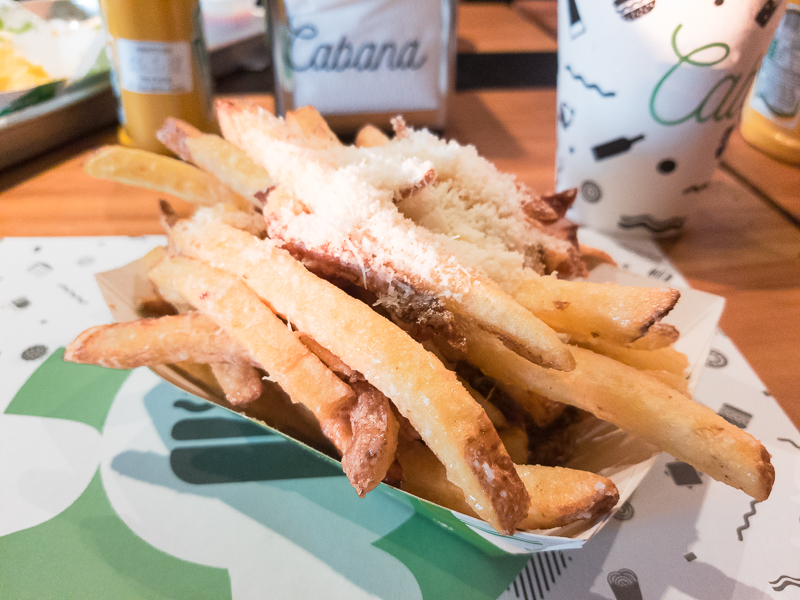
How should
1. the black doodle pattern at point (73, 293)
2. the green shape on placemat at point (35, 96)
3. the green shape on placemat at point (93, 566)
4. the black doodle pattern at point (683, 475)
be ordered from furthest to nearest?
the green shape on placemat at point (35, 96) < the black doodle pattern at point (73, 293) < the black doodle pattern at point (683, 475) < the green shape on placemat at point (93, 566)

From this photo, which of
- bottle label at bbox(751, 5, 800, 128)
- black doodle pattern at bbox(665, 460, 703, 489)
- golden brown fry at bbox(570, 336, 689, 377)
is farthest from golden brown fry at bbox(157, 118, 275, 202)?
bottle label at bbox(751, 5, 800, 128)

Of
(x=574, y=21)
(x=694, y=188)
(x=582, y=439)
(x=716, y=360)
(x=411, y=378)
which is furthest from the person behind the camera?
(x=694, y=188)

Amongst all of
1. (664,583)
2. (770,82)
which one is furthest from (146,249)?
(770,82)

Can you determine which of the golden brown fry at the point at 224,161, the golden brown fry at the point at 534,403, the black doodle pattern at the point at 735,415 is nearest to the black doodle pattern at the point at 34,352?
the golden brown fry at the point at 224,161

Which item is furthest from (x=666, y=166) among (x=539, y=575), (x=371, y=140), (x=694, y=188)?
(x=539, y=575)

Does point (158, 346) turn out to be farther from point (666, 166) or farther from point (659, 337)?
point (666, 166)

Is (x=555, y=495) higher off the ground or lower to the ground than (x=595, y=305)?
lower

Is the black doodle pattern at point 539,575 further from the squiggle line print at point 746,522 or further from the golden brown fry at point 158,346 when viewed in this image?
the golden brown fry at point 158,346
